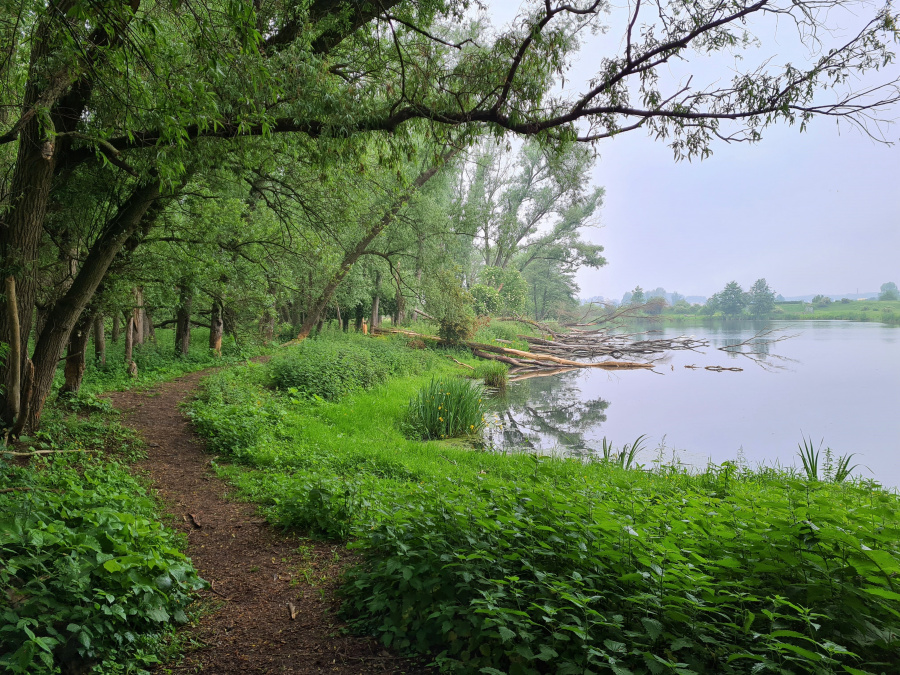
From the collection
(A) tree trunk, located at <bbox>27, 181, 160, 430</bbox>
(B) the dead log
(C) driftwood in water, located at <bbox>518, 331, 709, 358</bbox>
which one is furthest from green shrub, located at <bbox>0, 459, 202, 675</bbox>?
(C) driftwood in water, located at <bbox>518, 331, 709, 358</bbox>

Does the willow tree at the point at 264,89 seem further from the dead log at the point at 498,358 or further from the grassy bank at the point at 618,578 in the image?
the dead log at the point at 498,358

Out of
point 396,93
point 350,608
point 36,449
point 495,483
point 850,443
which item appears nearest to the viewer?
point 350,608

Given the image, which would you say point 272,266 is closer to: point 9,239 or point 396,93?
point 9,239

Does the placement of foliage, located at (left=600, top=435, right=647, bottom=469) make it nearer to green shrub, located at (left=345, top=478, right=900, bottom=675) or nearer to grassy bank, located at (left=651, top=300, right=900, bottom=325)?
green shrub, located at (left=345, top=478, right=900, bottom=675)

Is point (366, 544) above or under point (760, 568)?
under

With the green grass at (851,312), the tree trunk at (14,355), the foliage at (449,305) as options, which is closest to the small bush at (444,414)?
the tree trunk at (14,355)

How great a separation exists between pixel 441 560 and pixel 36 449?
484 centimetres

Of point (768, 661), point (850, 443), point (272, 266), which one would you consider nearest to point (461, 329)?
point (272, 266)

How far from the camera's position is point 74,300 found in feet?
18.2

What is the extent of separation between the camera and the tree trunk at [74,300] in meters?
5.48

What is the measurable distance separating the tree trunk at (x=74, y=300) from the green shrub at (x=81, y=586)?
9.05 feet

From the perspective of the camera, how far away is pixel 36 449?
16.5 ft

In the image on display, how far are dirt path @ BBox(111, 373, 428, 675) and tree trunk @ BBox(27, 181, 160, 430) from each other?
137cm

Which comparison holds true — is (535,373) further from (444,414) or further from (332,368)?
(444,414)
